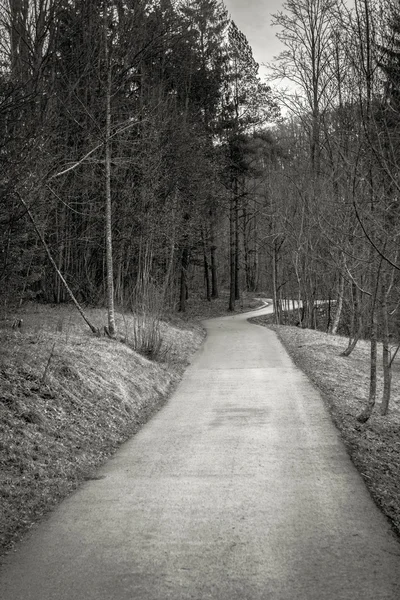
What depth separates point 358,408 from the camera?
11.0 metres

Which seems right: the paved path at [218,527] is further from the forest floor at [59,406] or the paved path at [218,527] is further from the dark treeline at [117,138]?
the dark treeline at [117,138]

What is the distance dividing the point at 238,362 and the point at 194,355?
2.12 meters

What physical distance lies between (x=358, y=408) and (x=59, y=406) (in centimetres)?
587

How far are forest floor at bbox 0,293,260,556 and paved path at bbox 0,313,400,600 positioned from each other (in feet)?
1.03

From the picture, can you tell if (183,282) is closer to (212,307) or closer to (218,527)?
(212,307)

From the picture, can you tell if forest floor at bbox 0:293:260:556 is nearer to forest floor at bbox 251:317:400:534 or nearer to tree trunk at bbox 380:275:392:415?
forest floor at bbox 251:317:400:534

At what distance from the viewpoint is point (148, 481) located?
662cm

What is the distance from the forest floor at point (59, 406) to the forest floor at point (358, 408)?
3391 mm

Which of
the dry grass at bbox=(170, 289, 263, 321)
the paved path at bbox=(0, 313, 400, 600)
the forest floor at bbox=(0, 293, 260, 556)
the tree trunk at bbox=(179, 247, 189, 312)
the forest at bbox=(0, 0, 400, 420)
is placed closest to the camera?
the paved path at bbox=(0, 313, 400, 600)

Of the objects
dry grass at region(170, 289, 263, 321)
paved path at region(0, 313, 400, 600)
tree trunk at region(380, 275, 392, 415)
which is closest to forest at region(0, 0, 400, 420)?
tree trunk at region(380, 275, 392, 415)

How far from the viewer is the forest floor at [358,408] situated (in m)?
6.52

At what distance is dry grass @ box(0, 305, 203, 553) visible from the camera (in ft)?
19.8

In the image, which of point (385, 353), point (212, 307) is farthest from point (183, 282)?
point (385, 353)

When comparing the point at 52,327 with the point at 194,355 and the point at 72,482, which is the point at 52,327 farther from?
the point at 72,482
